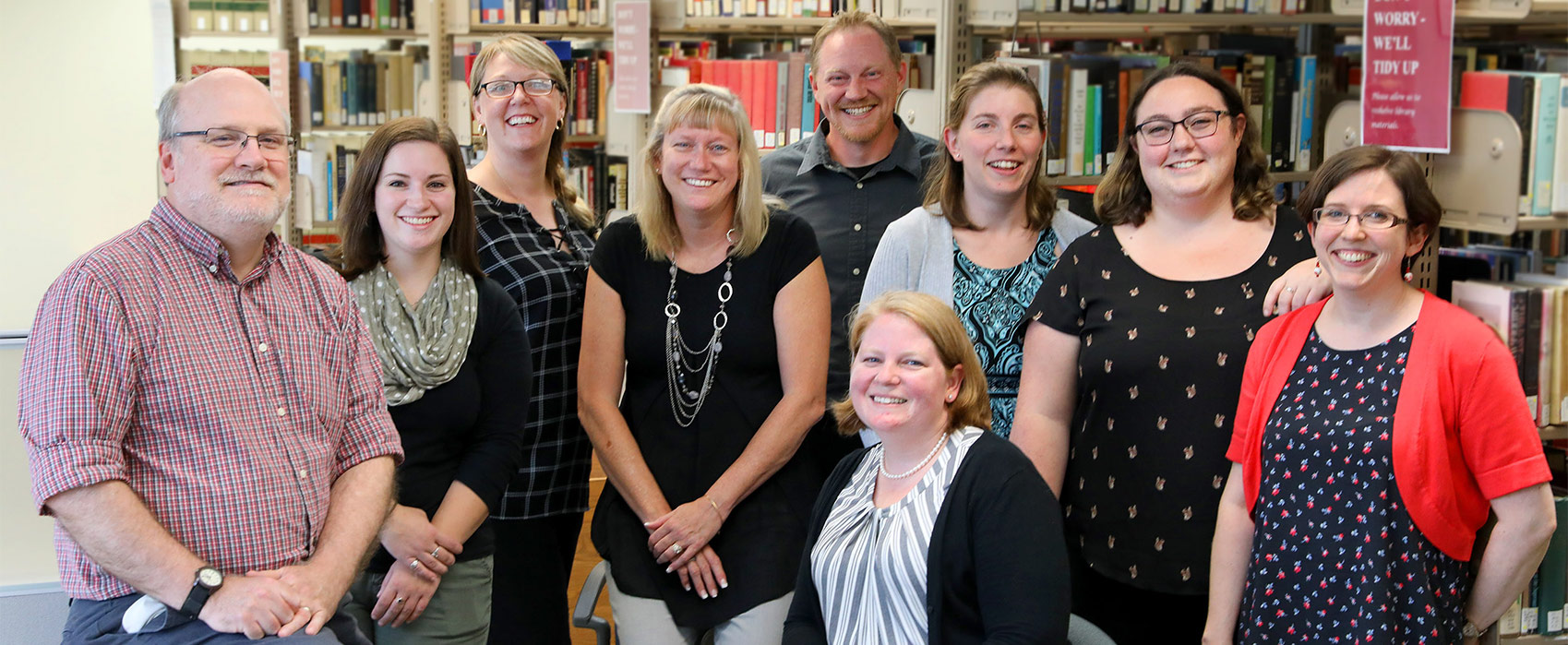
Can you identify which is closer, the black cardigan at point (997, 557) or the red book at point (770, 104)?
the black cardigan at point (997, 557)

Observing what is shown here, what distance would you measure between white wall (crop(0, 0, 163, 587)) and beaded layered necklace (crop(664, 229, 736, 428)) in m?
4.75

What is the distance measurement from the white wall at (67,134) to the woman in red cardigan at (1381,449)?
227 inches

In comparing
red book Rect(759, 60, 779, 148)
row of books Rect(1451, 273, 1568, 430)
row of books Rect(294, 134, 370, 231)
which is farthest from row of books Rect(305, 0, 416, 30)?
row of books Rect(1451, 273, 1568, 430)

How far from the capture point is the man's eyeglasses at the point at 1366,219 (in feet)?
6.41

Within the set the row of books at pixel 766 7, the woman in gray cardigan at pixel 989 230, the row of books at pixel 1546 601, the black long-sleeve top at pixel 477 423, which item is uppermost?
the row of books at pixel 766 7

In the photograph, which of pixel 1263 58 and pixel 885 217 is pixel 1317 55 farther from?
pixel 885 217

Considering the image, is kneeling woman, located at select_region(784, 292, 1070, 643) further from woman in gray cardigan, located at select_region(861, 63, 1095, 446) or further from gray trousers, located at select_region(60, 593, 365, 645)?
gray trousers, located at select_region(60, 593, 365, 645)

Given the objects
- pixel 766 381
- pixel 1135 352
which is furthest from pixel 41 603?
pixel 1135 352

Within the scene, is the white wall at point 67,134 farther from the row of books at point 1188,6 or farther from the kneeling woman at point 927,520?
the kneeling woman at point 927,520

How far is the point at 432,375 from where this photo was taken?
7.73 ft

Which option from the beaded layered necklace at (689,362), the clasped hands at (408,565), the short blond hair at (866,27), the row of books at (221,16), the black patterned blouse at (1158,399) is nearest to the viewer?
the black patterned blouse at (1158,399)

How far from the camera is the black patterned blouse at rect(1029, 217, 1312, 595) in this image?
2.15 metres

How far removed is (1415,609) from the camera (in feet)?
6.39

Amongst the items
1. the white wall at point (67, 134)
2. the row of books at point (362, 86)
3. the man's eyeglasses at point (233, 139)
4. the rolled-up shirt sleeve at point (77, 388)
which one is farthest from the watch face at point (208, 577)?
the row of books at point (362, 86)
